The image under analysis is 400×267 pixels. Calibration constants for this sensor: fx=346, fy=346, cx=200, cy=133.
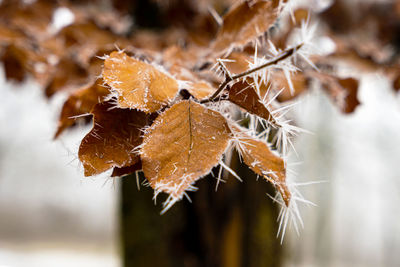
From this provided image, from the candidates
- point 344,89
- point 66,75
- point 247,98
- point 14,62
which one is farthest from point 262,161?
point 14,62

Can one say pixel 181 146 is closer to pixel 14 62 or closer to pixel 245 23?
pixel 245 23

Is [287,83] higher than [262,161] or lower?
higher

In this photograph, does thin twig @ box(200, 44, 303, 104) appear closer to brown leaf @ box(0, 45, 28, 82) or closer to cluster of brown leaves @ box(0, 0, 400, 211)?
cluster of brown leaves @ box(0, 0, 400, 211)

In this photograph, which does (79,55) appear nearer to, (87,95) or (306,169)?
(87,95)

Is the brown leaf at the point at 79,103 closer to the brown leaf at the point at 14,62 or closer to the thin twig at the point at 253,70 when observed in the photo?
the thin twig at the point at 253,70

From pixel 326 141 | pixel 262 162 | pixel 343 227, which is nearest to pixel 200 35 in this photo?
pixel 262 162
